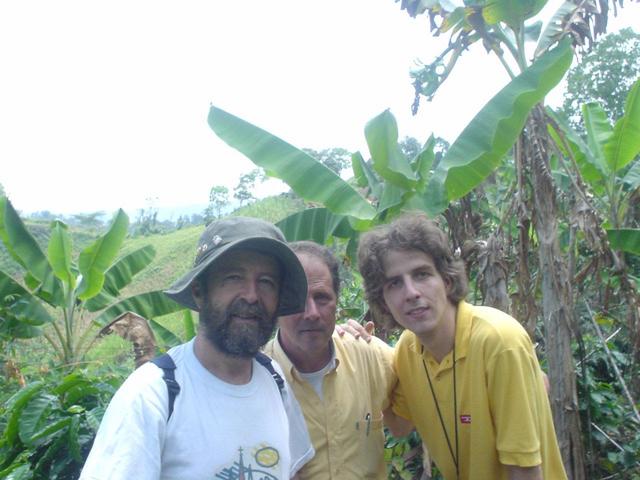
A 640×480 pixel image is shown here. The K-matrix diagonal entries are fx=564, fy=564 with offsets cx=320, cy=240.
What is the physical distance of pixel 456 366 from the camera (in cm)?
222

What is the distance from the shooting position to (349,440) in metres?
2.35

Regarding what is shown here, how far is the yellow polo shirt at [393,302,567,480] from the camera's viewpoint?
6.64 feet

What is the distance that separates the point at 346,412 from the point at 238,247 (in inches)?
38.2

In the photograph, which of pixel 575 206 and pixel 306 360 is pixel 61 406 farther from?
pixel 575 206

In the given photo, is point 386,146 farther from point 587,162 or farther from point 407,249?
point 587,162

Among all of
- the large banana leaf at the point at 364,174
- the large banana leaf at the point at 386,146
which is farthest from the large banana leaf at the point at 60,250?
the large banana leaf at the point at 386,146

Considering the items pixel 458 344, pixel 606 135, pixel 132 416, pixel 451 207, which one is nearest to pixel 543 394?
pixel 458 344

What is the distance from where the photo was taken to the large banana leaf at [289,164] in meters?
4.39

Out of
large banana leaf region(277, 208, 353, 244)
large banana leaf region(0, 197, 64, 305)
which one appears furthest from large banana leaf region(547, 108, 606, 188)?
large banana leaf region(0, 197, 64, 305)

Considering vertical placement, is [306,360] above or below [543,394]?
above

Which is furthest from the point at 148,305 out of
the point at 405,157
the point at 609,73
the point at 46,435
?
the point at 609,73

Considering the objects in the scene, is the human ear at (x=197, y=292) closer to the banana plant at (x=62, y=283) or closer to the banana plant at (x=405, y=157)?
the banana plant at (x=405, y=157)

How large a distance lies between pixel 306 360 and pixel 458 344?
65cm

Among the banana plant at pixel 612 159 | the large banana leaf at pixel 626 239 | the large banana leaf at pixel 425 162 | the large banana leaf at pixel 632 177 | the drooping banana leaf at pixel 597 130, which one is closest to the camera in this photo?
the large banana leaf at pixel 425 162
